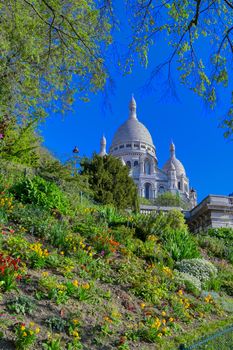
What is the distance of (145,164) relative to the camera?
118812 millimetres

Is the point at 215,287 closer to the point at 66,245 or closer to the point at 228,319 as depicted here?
the point at 228,319

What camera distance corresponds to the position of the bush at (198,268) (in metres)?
9.91

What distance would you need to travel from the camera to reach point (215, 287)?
9602 millimetres

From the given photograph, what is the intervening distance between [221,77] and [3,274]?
4.80m

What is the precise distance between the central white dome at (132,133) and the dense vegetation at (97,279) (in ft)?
355

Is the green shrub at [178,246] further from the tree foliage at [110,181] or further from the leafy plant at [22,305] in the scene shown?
the tree foliage at [110,181]

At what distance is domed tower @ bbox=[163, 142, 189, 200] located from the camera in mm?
120606

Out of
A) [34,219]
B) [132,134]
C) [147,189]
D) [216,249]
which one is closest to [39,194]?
[34,219]

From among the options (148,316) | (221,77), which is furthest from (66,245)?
(221,77)

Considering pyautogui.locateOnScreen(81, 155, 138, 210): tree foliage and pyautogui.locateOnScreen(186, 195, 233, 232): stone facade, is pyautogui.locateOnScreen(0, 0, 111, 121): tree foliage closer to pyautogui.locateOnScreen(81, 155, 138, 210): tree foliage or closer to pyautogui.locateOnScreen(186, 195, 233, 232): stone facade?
pyautogui.locateOnScreen(81, 155, 138, 210): tree foliage

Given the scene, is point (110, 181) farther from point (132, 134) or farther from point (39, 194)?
Result: point (132, 134)

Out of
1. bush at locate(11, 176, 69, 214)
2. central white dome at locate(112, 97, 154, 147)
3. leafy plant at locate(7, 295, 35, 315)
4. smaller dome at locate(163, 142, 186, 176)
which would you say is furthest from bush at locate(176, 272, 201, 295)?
smaller dome at locate(163, 142, 186, 176)

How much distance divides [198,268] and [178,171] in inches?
4722

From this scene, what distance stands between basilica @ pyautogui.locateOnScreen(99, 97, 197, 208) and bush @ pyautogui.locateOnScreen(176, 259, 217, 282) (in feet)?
332
